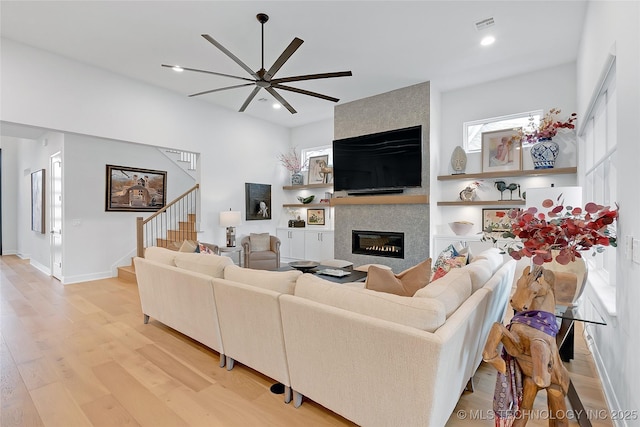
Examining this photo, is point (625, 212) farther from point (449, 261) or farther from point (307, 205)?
point (307, 205)

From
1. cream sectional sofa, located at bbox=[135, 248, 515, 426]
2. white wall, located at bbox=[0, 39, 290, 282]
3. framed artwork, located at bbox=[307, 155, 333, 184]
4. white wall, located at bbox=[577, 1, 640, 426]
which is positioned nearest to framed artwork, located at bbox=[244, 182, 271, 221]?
white wall, located at bbox=[0, 39, 290, 282]

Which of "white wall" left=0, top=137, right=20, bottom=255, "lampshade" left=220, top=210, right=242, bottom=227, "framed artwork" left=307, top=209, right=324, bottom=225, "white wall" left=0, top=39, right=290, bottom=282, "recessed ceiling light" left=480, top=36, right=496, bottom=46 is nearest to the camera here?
"recessed ceiling light" left=480, top=36, right=496, bottom=46

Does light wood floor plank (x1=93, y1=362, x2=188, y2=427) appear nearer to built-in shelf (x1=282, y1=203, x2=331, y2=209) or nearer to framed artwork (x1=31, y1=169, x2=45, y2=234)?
built-in shelf (x1=282, y1=203, x2=331, y2=209)

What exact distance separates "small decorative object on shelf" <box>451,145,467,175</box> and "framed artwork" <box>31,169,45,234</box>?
794 cm

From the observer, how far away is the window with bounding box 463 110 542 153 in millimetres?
4695

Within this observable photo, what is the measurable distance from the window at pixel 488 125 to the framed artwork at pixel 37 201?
8198mm

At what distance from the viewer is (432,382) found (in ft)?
4.46

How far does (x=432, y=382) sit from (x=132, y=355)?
2.50m

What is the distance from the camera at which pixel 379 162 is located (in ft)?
17.9

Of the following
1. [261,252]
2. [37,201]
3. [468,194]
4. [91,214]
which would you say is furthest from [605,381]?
[37,201]

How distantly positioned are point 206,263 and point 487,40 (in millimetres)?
4119

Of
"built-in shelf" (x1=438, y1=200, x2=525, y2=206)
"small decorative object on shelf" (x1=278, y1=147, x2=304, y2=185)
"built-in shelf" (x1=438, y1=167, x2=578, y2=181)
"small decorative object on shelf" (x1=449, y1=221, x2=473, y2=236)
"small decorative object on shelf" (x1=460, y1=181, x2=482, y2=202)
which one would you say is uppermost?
"small decorative object on shelf" (x1=278, y1=147, x2=304, y2=185)

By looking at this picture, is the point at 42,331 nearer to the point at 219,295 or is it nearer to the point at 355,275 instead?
the point at 219,295

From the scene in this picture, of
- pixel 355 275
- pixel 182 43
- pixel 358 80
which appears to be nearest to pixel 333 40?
pixel 358 80
